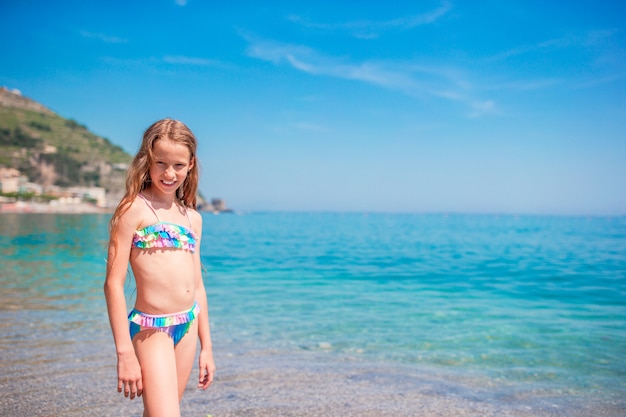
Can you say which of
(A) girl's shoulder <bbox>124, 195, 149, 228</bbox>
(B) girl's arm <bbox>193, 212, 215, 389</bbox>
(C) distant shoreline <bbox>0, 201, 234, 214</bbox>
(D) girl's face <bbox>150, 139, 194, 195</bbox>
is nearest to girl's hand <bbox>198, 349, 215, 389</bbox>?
(B) girl's arm <bbox>193, 212, 215, 389</bbox>

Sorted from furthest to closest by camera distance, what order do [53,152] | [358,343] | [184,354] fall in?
[53,152] → [358,343] → [184,354]

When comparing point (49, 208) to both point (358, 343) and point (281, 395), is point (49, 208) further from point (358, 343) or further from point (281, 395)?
point (281, 395)

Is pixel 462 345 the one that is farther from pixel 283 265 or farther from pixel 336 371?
pixel 283 265

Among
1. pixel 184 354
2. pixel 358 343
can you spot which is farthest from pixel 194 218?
pixel 358 343

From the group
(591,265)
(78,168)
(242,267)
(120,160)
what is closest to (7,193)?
(78,168)

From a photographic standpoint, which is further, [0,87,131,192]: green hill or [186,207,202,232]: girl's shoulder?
[0,87,131,192]: green hill

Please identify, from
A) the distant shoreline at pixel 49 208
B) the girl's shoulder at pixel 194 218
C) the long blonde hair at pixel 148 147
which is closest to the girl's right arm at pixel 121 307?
the long blonde hair at pixel 148 147

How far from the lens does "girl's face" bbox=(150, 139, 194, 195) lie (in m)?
2.76

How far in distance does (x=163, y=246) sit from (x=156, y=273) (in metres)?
0.15

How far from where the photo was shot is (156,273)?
2748mm

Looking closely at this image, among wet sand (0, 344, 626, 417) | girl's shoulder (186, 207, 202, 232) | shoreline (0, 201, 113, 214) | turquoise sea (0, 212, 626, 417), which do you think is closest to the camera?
girl's shoulder (186, 207, 202, 232)

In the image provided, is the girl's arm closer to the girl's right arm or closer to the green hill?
the girl's right arm

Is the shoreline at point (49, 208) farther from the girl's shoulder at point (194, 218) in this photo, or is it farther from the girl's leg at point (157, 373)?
the girl's leg at point (157, 373)

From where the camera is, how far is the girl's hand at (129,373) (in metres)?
2.51
